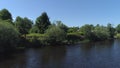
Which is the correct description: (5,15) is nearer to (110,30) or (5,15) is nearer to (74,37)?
(74,37)

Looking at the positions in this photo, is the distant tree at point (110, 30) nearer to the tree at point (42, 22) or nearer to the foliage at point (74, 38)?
the foliage at point (74, 38)

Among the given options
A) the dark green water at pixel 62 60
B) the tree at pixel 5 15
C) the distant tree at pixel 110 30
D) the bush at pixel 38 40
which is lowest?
the dark green water at pixel 62 60

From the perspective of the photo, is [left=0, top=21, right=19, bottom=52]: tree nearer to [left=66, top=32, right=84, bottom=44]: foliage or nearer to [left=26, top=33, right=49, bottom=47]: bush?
[left=26, top=33, right=49, bottom=47]: bush

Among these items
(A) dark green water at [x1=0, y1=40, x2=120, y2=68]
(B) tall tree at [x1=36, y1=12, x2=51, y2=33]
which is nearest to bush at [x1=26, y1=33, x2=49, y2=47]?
(A) dark green water at [x1=0, y1=40, x2=120, y2=68]

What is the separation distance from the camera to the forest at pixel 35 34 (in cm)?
5109

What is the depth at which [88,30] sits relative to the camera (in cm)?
10538

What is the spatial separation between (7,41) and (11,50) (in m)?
3.85

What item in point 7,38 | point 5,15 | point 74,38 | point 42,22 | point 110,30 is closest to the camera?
Answer: point 7,38

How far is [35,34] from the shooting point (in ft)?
259

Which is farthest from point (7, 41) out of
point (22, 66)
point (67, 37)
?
point (67, 37)

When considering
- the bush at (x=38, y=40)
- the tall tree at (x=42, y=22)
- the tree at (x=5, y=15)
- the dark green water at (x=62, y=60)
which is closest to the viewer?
the dark green water at (x=62, y=60)

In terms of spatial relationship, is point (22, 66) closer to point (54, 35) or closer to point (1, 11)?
point (54, 35)

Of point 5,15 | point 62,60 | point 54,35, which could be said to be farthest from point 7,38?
point 5,15

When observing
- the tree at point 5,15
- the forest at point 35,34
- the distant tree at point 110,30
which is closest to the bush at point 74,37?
the forest at point 35,34
